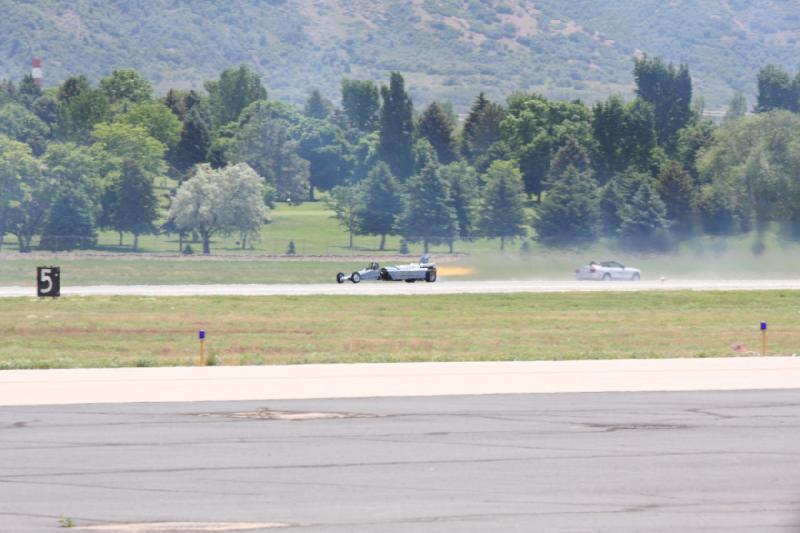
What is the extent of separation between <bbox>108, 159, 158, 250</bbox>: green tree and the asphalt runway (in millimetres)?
107245

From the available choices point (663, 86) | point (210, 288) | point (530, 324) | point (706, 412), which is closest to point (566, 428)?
point (706, 412)

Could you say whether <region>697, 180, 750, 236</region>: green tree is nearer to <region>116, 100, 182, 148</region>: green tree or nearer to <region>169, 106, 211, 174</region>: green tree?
<region>169, 106, 211, 174</region>: green tree

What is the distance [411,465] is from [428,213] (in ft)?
353

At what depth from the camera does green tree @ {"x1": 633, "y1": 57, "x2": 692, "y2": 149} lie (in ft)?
545

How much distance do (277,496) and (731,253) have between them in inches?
3207

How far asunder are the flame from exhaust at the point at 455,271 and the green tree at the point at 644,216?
138 feet

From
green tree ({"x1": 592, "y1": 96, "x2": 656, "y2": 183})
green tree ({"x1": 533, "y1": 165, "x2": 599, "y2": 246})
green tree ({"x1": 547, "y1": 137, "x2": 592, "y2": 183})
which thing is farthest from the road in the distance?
green tree ({"x1": 592, "y1": 96, "x2": 656, "y2": 183})

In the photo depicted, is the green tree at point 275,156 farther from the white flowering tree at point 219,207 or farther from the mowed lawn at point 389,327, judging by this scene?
the mowed lawn at point 389,327

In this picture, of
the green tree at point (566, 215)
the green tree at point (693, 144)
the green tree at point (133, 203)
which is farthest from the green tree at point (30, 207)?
the green tree at point (693, 144)

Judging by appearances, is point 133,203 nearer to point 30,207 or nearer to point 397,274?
point 30,207

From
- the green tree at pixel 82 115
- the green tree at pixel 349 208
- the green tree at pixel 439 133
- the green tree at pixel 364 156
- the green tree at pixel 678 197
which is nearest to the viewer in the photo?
the green tree at pixel 678 197

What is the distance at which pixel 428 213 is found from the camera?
409 feet

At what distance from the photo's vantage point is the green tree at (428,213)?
4892 inches

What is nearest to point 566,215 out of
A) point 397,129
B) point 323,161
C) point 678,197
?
point 678,197
